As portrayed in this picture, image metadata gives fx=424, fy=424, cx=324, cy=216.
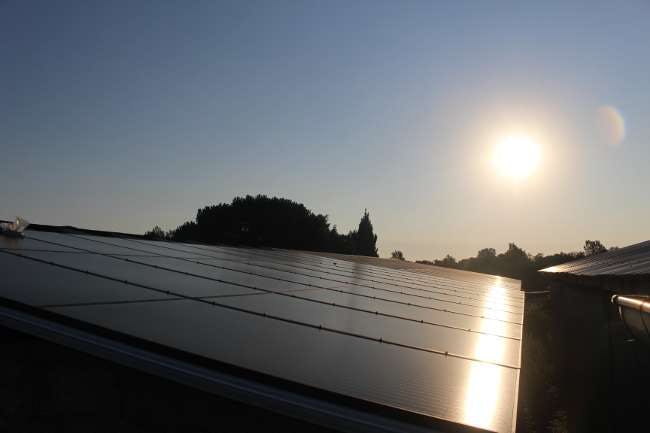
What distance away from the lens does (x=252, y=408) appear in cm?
259

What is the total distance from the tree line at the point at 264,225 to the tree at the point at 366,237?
85.2 feet

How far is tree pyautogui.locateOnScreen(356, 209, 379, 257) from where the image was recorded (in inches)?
4181

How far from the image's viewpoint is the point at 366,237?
10881cm

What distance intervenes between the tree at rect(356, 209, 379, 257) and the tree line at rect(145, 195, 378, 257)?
85.2 feet

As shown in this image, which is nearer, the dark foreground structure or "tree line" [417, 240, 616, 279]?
the dark foreground structure

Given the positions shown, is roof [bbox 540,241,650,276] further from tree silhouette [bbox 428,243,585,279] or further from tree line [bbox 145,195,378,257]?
tree line [bbox 145,195,378,257]

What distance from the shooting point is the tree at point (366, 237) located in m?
106

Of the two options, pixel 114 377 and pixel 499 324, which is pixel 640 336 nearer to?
pixel 499 324

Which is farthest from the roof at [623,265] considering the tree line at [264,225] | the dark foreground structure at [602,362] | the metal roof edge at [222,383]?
the tree line at [264,225]

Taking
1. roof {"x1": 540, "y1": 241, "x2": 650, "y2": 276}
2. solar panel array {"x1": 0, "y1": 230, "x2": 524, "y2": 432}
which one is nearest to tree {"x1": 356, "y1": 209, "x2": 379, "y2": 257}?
roof {"x1": 540, "y1": 241, "x2": 650, "y2": 276}

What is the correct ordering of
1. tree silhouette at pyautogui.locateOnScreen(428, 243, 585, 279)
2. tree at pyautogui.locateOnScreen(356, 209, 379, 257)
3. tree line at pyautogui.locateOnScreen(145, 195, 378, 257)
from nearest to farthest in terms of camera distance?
1. tree silhouette at pyautogui.locateOnScreen(428, 243, 585, 279)
2. tree line at pyautogui.locateOnScreen(145, 195, 378, 257)
3. tree at pyautogui.locateOnScreen(356, 209, 379, 257)

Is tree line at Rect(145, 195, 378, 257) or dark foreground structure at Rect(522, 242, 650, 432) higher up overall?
tree line at Rect(145, 195, 378, 257)

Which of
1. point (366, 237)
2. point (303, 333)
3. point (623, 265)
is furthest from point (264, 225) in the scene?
point (303, 333)

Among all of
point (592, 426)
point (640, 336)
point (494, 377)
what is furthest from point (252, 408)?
point (592, 426)
